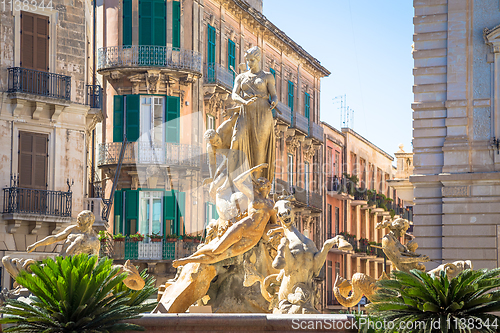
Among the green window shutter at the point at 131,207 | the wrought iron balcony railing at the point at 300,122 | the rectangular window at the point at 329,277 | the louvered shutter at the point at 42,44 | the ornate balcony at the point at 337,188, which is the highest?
the louvered shutter at the point at 42,44

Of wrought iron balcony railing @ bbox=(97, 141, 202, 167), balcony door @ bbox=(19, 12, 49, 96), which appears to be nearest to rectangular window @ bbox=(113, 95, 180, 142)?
wrought iron balcony railing @ bbox=(97, 141, 202, 167)

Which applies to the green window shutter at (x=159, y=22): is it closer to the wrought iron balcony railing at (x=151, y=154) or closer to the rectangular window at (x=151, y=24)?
the rectangular window at (x=151, y=24)

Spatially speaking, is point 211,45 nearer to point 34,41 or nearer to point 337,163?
point 34,41

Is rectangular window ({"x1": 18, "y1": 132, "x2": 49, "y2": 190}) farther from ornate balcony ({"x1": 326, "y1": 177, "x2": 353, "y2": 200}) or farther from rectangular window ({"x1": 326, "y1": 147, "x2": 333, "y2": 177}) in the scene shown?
rectangular window ({"x1": 326, "y1": 147, "x2": 333, "y2": 177})

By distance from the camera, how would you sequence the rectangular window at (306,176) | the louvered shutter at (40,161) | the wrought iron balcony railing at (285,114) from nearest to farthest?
the louvered shutter at (40,161)
the wrought iron balcony railing at (285,114)
the rectangular window at (306,176)

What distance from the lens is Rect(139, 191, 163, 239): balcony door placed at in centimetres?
3080

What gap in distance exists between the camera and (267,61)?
39875 millimetres

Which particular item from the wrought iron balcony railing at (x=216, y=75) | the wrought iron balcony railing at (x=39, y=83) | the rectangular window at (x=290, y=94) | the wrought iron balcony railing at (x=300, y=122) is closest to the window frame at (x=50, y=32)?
the wrought iron balcony railing at (x=39, y=83)

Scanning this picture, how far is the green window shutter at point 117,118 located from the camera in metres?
31.4

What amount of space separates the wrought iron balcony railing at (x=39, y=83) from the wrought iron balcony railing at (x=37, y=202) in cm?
291

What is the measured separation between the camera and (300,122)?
43.1 m

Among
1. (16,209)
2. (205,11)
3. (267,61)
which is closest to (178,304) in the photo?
(16,209)

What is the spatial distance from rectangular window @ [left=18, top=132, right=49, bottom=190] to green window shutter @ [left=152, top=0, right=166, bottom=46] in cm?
680

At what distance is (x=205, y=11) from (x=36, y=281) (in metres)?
26.0
